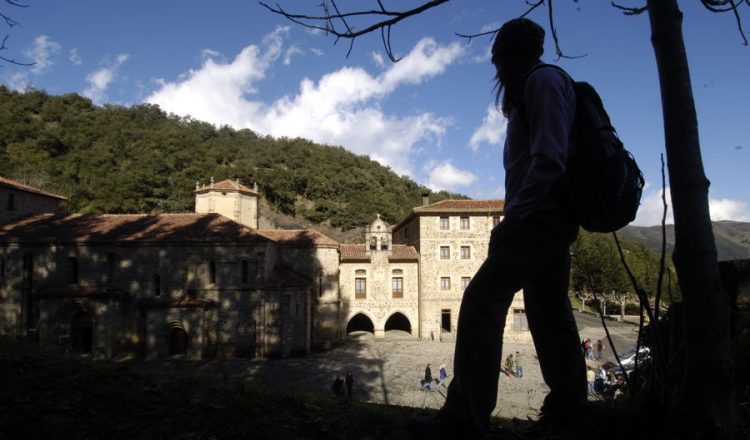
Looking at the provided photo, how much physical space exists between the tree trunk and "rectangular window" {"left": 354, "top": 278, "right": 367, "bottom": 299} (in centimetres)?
2812

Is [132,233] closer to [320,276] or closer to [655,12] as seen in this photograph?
[320,276]

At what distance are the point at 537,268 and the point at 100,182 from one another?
6052cm

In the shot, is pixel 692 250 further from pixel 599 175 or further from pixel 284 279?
pixel 284 279

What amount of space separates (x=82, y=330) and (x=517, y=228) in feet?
80.2

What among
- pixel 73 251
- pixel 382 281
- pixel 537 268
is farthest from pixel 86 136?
pixel 537 268

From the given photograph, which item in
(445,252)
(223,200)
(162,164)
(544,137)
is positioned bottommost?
(445,252)

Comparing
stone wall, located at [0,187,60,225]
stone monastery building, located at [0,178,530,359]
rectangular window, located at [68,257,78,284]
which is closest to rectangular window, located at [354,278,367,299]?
stone monastery building, located at [0,178,530,359]

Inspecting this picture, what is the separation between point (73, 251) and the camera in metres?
21.8

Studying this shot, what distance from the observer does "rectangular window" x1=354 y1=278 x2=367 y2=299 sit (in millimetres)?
29922

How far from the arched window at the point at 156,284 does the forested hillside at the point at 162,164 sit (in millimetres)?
32234

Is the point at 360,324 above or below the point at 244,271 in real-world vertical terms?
below

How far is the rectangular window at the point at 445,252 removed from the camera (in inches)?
1190

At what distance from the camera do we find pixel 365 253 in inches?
1186

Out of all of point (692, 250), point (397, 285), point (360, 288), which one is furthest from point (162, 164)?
point (692, 250)
